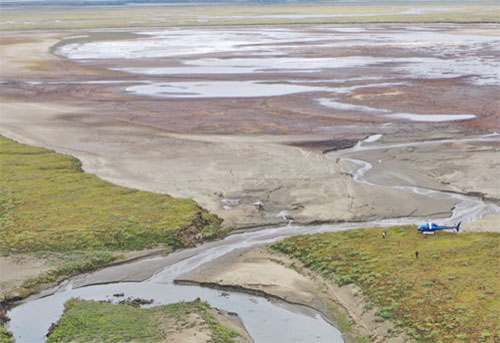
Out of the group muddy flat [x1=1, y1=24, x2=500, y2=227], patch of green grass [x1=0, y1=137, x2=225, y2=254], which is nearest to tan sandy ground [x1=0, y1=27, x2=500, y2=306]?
muddy flat [x1=1, y1=24, x2=500, y2=227]

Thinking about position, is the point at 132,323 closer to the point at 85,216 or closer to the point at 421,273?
the point at 421,273

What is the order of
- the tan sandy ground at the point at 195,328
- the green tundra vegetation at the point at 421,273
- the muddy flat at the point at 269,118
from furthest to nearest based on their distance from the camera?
the muddy flat at the point at 269,118, the green tundra vegetation at the point at 421,273, the tan sandy ground at the point at 195,328

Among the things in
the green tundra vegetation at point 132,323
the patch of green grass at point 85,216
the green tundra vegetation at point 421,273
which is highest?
the patch of green grass at point 85,216

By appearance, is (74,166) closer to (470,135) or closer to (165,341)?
(165,341)

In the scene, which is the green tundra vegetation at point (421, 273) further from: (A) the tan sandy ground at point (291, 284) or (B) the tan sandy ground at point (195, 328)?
(B) the tan sandy ground at point (195, 328)

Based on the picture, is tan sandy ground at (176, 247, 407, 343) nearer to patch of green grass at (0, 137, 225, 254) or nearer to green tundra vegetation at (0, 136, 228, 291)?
green tundra vegetation at (0, 136, 228, 291)

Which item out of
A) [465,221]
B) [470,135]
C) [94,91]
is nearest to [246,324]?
[465,221]

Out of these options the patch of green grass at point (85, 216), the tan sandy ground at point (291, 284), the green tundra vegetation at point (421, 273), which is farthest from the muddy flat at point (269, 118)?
the tan sandy ground at point (291, 284)
